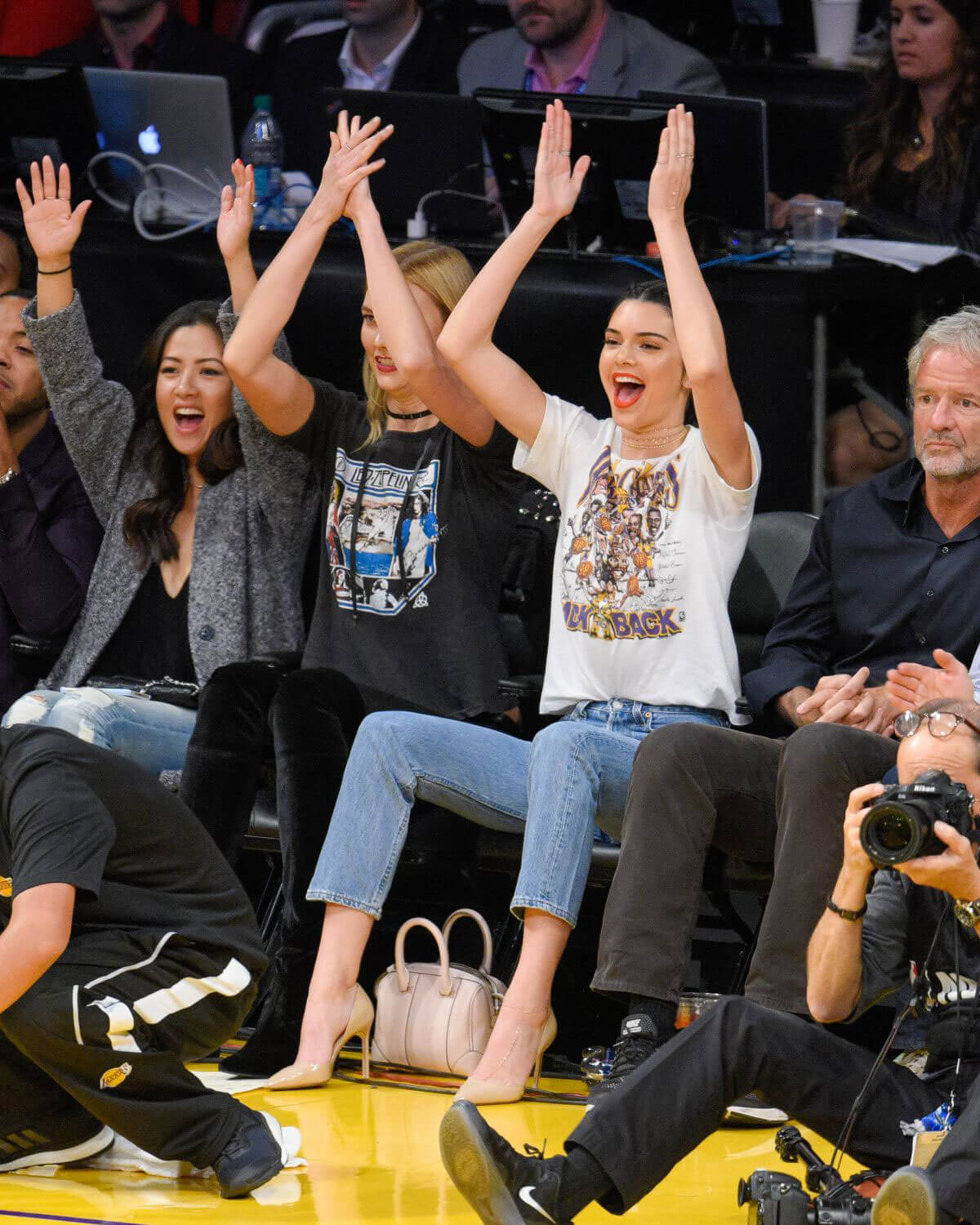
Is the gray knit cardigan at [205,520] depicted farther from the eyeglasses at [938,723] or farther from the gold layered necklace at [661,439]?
the eyeglasses at [938,723]

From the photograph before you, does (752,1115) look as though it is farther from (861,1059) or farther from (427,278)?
(427,278)

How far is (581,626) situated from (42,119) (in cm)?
239

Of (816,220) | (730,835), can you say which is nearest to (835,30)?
(816,220)

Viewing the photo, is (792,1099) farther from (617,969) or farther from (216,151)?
(216,151)

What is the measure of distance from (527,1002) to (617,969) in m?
0.29

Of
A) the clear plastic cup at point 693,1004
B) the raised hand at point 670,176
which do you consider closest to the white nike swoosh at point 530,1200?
the clear plastic cup at point 693,1004

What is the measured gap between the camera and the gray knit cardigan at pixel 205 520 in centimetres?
423

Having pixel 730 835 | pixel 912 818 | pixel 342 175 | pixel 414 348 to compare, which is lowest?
pixel 730 835

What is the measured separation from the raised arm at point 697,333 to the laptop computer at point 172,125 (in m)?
1.81

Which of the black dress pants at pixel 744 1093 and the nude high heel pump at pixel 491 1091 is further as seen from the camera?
the nude high heel pump at pixel 491 1091

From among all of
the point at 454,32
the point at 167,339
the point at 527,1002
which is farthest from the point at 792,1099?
the point at 454,32

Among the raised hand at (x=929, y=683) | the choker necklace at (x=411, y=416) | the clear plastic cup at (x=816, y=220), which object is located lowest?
the raised hand at (x=929, y=683)

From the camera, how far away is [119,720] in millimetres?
4008

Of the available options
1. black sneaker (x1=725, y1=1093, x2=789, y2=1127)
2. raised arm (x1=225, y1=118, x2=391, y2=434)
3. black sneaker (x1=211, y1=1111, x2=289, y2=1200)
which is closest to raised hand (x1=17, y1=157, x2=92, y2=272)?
raised arm (x1=225, y1=118, x2=391, y2=434)
